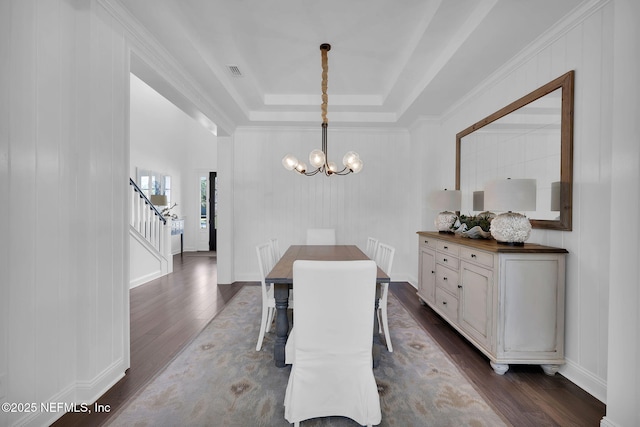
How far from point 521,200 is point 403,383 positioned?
1606 mm

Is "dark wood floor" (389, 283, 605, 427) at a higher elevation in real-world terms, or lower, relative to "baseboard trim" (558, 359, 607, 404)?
lower

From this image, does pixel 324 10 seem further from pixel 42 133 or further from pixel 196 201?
pixel 196 201

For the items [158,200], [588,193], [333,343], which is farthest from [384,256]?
[158,200]

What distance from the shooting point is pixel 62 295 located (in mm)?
1685

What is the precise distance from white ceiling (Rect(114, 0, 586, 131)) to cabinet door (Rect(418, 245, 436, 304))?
193 cm

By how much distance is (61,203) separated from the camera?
1.68 meters

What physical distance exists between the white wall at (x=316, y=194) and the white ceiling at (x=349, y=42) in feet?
2.75

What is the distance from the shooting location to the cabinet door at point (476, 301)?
2.24m

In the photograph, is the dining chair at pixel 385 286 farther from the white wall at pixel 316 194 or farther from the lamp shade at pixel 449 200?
the white wall at pixel 316 194

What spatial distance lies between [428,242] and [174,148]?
696cm

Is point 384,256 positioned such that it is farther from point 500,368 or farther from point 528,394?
point 528,394

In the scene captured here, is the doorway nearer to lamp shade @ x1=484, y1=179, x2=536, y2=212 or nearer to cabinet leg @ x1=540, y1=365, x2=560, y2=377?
lamp shade @ x1=484, y1=179, x2=536, y2=212

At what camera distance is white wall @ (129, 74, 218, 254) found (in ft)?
20.5

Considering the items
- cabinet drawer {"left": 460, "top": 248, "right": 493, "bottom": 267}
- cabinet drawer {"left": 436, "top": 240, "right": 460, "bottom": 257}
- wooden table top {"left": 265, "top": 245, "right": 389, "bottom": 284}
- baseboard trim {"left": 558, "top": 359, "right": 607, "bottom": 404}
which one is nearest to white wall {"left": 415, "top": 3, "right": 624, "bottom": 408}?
baseboard trim {"left": 558, "top": 359, "right": 607, "bottom": 404}
